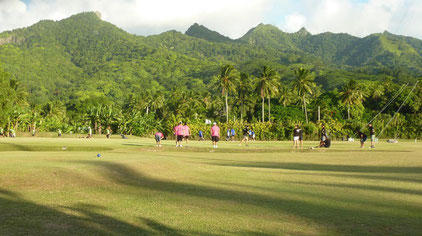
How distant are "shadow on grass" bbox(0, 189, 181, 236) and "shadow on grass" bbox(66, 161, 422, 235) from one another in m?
2.29

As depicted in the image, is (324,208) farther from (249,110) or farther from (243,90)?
(249,110)

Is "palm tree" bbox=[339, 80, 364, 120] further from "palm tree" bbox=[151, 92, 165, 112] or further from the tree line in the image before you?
"palm tree" bbox=[151, 92, 165, 112]

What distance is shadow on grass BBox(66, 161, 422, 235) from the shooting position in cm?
Answer: 637

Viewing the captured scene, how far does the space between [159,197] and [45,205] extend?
8.02ft

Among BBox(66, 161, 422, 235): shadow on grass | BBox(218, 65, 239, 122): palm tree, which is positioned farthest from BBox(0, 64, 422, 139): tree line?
BBox(66, 161, 422, 235): shadow on grass

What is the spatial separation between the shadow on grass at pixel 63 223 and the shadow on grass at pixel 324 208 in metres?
2.29

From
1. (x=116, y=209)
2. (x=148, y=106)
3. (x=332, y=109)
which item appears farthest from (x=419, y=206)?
(x=148, y=106)

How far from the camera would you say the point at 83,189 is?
32.5 feet

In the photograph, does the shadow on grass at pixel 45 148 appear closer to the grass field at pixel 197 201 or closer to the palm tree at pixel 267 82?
the grass field at pixel 197 201

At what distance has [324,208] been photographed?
25.8 ft

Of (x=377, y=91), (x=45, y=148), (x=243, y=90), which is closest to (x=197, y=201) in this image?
(x=45, y=148)

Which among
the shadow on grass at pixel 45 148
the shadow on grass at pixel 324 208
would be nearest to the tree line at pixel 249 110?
the shadow on grass at pixel 45 148

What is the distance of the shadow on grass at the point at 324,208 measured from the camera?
6.37 meters

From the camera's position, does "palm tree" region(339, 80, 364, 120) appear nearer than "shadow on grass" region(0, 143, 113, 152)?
No
